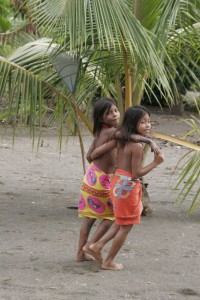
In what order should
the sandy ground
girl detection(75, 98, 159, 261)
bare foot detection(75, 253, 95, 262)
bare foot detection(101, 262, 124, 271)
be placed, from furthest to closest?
bare foot detection(75, 253, 95, 262), girl detection(75, 98, 159, 261), bare foot detection(101, 262, 124, 271), the sandy ground

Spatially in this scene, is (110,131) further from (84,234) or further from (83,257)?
(83,257)

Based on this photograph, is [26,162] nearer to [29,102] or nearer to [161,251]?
[29,102]

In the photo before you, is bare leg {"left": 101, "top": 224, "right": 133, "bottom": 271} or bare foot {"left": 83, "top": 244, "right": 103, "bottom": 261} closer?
bare leg {"left": 101, "top": 224, "right": 133, "bottom": 271}

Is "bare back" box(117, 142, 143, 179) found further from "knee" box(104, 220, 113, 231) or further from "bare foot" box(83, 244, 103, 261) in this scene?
"bare foot" box(83, 244, 103, 261)

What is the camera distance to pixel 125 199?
16.7 feet

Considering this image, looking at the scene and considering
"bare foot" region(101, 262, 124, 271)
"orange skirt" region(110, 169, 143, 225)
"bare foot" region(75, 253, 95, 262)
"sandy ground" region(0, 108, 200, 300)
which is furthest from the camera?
"bare foot" region(75, 253, 95, 262)

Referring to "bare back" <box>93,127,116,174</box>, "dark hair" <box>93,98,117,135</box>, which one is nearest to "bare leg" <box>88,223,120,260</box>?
"bare back" <box>93,127,116,174</box>

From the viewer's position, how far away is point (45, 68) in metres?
7.17

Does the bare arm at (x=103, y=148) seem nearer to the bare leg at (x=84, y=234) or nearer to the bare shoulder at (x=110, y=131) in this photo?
the bare shoulder at (x=110, y=131)

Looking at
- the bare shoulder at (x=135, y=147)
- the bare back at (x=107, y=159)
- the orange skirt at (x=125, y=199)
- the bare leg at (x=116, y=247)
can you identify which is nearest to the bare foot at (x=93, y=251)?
the bare leg at (x=116, y=247)

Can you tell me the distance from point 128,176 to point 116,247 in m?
0.51

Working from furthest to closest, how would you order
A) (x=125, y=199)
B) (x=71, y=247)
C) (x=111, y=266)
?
(x=71, y=247)
(x=111, y=266)
(x=125, y=199)

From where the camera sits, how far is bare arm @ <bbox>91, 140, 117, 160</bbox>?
17.3 feet

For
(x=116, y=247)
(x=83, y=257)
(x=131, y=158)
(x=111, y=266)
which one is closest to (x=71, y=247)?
Answer: (x=83, y=257)
